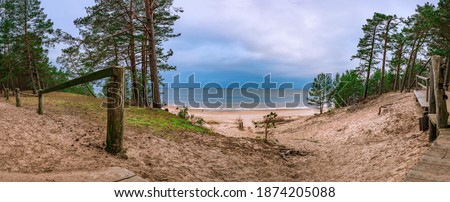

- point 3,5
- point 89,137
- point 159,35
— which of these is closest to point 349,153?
point 89,137

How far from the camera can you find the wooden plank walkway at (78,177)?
4.80 metres

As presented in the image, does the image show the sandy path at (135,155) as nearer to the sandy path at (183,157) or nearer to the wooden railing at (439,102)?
the sandy path at (183,157)

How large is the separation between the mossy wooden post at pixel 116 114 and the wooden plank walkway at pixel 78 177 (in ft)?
4.30

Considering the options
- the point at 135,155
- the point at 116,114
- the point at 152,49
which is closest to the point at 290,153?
the point at 135,155

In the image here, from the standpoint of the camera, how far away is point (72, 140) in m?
7.27

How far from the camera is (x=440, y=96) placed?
22.2ft

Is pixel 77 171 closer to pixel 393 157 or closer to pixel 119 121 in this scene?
pixel 119 121

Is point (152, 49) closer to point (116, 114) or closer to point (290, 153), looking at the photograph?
point (290, 153)

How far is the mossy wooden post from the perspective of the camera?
666cm

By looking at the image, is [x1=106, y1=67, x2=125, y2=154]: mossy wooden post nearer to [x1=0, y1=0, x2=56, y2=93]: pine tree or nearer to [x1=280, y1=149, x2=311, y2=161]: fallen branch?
[x1=280, y1=149, x2=311, y2=161]: fallen branch

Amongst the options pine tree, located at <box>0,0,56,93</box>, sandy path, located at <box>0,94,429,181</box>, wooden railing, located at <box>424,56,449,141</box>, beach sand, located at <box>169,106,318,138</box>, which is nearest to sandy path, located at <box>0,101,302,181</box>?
sandy path, located at <box>0,94,429,181</box>

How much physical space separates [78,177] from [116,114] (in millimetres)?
1911
